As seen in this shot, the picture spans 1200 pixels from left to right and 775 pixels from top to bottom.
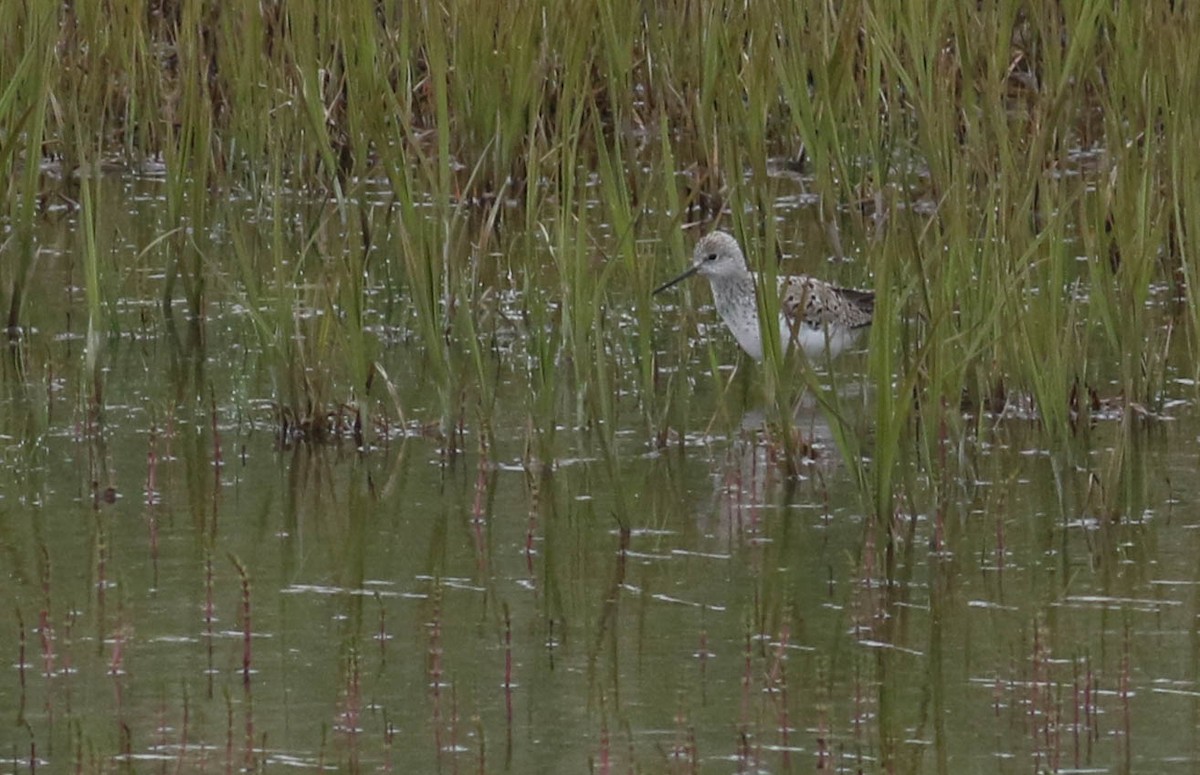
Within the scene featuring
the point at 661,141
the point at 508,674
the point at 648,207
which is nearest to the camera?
the point at 508,674

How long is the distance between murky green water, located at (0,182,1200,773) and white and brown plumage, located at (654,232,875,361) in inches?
13.1

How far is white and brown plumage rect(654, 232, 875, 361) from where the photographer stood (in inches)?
283

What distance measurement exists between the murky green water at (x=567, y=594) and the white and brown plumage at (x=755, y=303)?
332 millimetres

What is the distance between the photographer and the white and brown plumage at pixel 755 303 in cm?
719

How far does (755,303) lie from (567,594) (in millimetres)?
2163

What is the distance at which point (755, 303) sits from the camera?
7.17 metres

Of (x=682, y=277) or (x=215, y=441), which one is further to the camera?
(x=682, y=277)

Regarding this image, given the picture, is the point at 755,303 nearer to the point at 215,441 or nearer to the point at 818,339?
the point at 818,339

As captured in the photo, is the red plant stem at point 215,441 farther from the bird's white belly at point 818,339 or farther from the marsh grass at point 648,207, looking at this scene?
the bird's white belly at point 818,339

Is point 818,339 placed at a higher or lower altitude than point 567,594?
higher

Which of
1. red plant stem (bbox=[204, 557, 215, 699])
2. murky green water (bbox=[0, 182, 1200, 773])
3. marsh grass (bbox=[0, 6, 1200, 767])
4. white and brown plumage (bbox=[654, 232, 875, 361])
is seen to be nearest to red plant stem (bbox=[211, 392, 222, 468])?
murky green water (bbox=[0, 182, 1200, 773])

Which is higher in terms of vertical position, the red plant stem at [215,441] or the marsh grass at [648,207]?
the marsh grass at [648,207]

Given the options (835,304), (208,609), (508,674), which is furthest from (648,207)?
(508,674)

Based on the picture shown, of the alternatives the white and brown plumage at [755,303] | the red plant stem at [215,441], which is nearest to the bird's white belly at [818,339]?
the white and brown plumage at [755,303]
